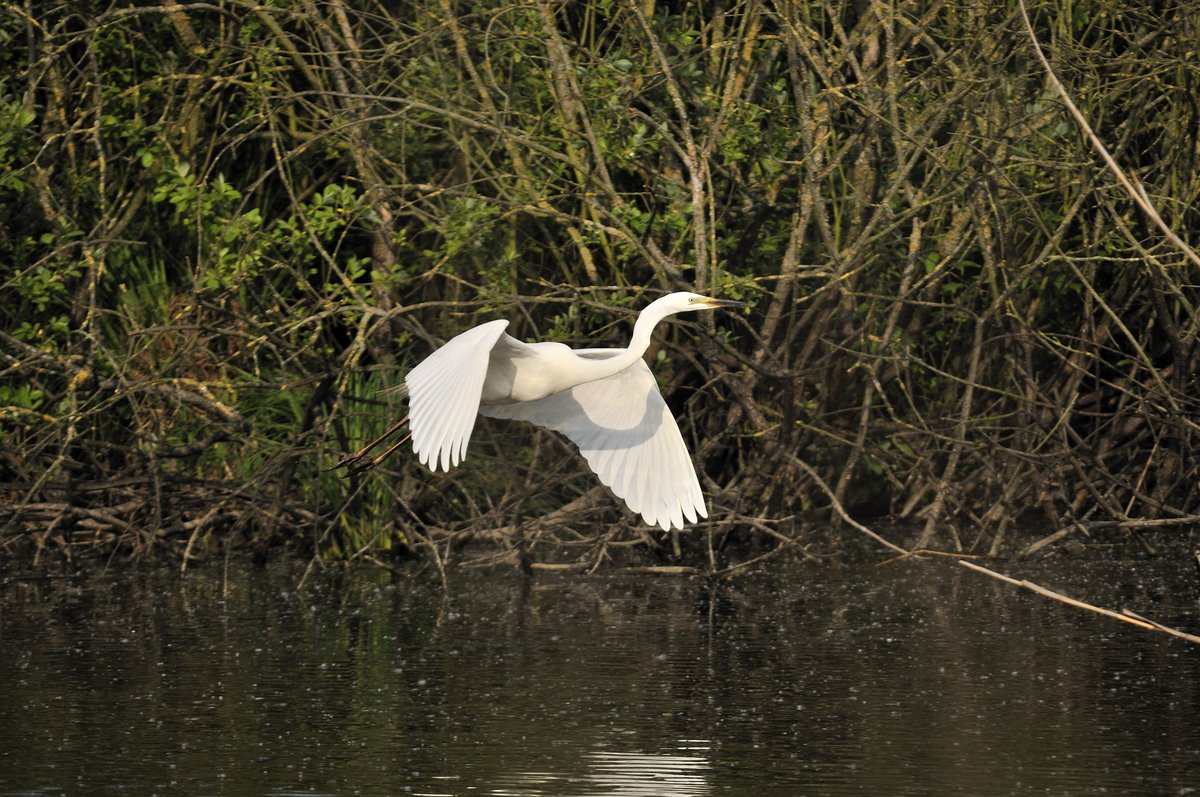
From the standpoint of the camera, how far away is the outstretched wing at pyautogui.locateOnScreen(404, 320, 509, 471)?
5.37m

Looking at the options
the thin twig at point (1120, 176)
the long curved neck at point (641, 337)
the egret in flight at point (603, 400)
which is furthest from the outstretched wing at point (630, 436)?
the thin twig at point (1120, 176)

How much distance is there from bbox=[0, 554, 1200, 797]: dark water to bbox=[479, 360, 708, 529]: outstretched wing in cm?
52

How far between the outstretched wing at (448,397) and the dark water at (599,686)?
815mm

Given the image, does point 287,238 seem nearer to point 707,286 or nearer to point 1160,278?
point 707,286

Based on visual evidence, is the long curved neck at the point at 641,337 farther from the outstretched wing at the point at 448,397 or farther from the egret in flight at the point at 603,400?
the outstretched wing at the point at 448,397

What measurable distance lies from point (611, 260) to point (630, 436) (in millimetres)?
1766

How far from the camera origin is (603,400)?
23.4 feet

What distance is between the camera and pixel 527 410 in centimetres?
715

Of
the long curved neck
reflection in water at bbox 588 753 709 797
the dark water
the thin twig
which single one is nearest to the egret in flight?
the long curved neck

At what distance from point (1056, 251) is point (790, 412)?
1.45m

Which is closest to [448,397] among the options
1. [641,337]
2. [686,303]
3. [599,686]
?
[599,686]

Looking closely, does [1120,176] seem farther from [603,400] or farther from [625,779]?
[603,400]

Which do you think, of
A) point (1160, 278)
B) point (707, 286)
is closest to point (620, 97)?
point (707, 286)

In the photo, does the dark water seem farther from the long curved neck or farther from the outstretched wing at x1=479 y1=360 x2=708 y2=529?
the long curved neck
